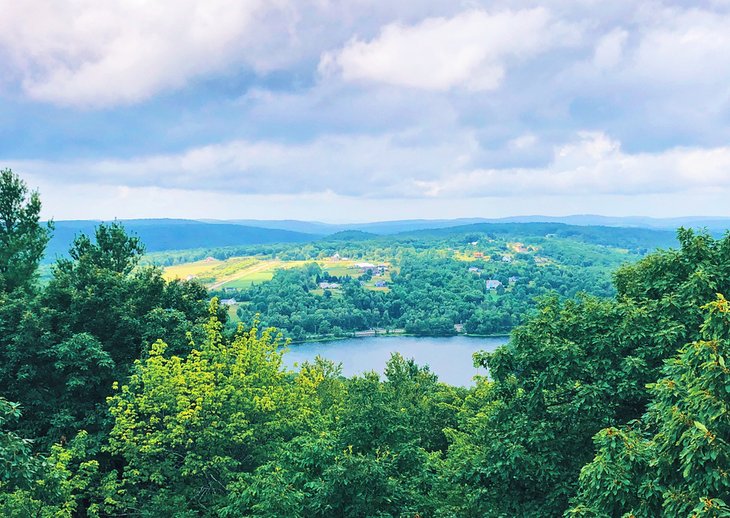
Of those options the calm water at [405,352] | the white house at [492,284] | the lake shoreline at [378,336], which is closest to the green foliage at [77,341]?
the calm water at [405,352]

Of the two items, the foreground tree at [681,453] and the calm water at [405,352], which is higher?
the foreground tree at [681,453]

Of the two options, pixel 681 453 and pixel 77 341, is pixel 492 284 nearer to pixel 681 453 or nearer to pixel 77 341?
pixel 77 341

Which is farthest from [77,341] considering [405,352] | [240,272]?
[240,272]

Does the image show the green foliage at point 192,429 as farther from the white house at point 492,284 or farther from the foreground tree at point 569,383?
the white house at point 492,284

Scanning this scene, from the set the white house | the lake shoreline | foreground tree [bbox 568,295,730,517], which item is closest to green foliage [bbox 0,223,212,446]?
foreground tree [bbox 568,295,730,517]

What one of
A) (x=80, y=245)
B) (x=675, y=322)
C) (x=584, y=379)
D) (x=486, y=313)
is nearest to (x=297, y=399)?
(x=584, y=379)

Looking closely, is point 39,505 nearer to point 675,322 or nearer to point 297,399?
point 297,399

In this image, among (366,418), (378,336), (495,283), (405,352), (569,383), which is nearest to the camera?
(569,383)
